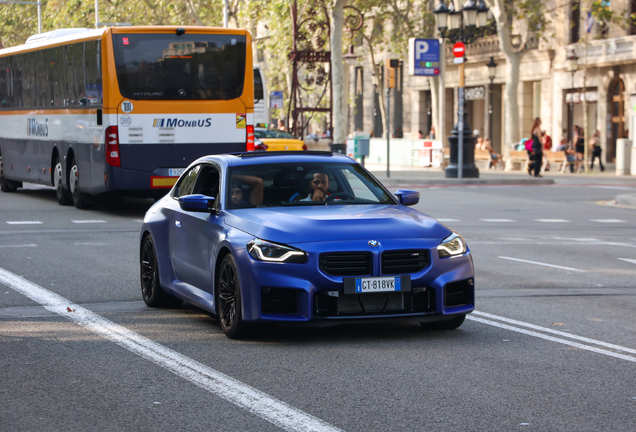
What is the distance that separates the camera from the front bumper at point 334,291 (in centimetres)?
705

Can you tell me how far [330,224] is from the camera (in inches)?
286

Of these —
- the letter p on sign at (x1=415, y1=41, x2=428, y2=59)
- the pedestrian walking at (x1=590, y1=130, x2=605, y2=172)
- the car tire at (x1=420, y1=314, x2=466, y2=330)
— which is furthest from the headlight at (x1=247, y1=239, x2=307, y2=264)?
the pedestrian walking at (x1=590, y1=130, x2=605, y2=172)

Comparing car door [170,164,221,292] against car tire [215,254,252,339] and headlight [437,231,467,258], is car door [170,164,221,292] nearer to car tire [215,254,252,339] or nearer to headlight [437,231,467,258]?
car tire [215,254,252,339]

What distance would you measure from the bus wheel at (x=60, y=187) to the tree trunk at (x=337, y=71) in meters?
21.3

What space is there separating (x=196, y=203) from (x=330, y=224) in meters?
1.19

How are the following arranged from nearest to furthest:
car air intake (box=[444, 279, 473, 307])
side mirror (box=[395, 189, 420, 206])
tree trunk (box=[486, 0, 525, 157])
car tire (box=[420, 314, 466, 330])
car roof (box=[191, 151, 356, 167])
→ car air intake (box=[444, 279, 473, 307]) → car tire (box=[420, 314, 466, 330]) → car roof (box=[191, 151, 356, 167]) → side mirror (box=[395, 189, 420, 206]) → tree trunk (box=[486, 0, 525, 157])

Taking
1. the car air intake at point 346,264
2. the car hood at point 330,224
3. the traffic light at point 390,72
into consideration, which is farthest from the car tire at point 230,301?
the traffic light at point 390,72

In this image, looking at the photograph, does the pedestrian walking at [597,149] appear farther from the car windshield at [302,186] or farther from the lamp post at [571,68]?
the car windshield at [302,186]

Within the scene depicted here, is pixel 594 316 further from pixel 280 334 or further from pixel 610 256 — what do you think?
pixel 610 256

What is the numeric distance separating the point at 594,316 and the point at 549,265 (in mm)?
3761

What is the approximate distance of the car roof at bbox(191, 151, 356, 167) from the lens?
835cm

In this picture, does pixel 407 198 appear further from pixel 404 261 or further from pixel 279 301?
pixel 279 301

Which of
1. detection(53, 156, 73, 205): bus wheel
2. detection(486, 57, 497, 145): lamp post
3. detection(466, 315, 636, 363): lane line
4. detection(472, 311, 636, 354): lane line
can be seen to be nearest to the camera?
detection(466, 315, 636, 363): lane line

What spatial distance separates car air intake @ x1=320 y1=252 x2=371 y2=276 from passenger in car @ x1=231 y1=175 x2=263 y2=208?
45.8 inches
